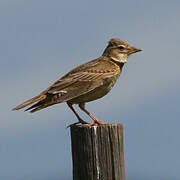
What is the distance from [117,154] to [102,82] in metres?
4.51

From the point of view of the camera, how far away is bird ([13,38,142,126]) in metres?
11.4

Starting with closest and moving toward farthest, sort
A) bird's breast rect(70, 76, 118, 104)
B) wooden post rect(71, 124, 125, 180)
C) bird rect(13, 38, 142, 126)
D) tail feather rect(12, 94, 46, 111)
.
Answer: wooden post rect(71, 124, 125, 180), tail feather rect(12, 94, 46, 111), bird rect(13, 38, 142, 126), bird's breast rect(70, 76, 118, 104)

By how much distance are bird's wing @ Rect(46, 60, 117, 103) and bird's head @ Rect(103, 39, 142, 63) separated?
0.65 meters

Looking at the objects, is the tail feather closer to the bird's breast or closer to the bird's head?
the bird's breast

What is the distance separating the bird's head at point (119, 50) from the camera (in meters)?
13.9

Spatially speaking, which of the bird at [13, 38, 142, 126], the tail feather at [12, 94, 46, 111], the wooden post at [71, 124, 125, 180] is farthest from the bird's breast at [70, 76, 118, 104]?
the wooden post at [71, 124, 125, 180]

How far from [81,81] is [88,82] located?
173 millimetres

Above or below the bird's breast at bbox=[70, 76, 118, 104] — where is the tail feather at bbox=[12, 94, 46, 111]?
below

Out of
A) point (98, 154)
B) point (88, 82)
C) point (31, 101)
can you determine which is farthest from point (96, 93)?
point (98, 154)

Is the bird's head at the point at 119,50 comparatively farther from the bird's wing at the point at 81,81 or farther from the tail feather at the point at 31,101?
the tail feather at the point at 31,101

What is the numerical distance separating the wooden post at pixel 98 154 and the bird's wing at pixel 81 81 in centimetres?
311

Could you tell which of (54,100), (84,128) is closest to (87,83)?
(54,100)

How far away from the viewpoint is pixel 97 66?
13.3 m

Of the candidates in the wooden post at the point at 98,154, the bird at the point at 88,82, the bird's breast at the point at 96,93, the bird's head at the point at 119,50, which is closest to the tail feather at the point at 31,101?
the bird at the point at 88,82
